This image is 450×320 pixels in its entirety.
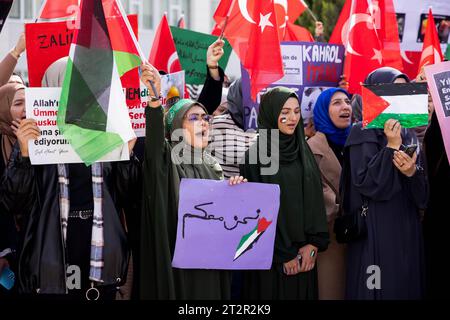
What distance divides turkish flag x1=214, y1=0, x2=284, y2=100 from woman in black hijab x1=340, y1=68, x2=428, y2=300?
952 millimetres

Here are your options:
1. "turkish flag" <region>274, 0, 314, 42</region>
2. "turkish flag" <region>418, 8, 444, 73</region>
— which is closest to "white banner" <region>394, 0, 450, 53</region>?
"turkish flag" <region>418, 8, 444, 73</region>

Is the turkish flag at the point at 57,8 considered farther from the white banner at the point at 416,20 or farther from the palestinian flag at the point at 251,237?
the white banner at the point at 416,20

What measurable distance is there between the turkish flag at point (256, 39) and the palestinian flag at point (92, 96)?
1546 millimetres

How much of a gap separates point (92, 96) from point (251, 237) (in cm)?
128

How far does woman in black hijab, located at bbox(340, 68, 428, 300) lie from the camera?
471 centimetres

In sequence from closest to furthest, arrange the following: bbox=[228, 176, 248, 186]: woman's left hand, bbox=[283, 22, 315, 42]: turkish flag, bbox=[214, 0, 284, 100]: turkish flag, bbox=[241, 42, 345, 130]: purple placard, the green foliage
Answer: bbox=[228, 176, 248, 186]: woman's left hand, bbox=[214, 0, 284, 100]: turkish flag, bbox=[241, 42, 345, 130]: purple placard, bbox=[283, 22, 315, 42]: turkish flag, the green foliage

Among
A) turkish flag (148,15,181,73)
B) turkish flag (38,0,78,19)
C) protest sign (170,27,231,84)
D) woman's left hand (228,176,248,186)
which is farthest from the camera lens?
protest sign (170,27,231,84)

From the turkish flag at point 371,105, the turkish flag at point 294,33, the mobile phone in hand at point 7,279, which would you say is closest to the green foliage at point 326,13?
the turkish flag at point 294,33

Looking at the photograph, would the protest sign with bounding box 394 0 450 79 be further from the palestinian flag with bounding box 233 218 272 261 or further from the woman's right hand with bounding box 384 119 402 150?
the palestinian flag with bounding box 233 218 272 261

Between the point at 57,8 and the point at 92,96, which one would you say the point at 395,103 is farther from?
the point at 57,8

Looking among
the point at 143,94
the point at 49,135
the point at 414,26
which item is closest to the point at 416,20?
the point at 414,26

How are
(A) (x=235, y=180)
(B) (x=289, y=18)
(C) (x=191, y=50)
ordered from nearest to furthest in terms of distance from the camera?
(A) (x=235, y=180), (C) (x=191, y=50), (B) (x=289, y=18)

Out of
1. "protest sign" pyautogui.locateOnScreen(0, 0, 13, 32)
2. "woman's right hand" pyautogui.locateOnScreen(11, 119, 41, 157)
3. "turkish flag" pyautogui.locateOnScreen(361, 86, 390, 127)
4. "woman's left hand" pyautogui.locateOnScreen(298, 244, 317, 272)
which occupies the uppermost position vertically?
"protest sign" pyautogui.locateOnScreen(0, 0, 13, 32)

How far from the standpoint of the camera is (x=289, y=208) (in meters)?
4.71
